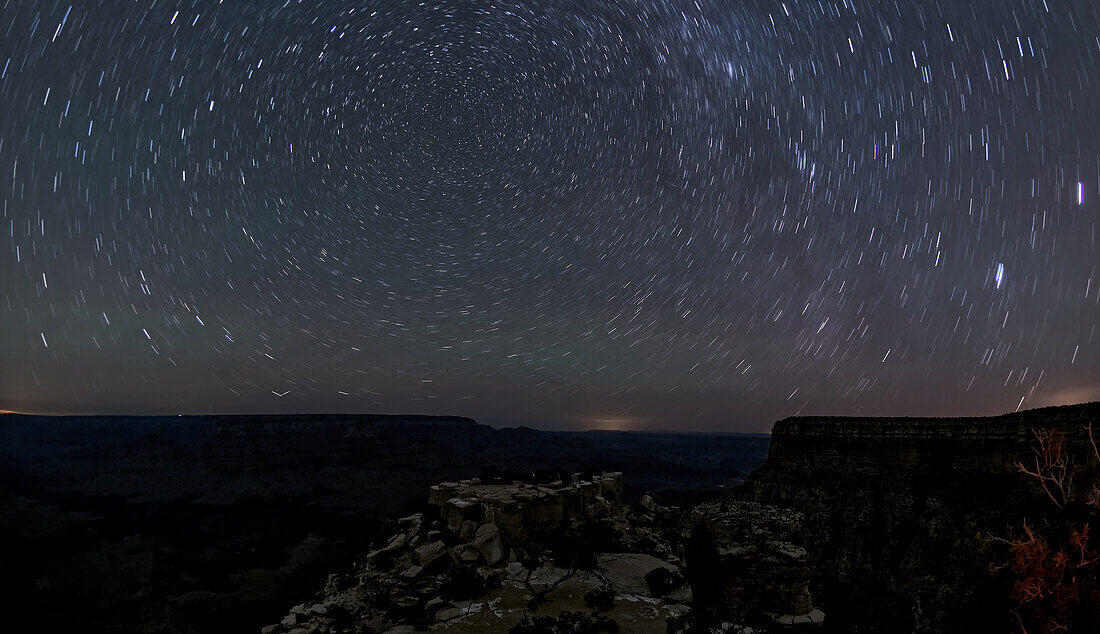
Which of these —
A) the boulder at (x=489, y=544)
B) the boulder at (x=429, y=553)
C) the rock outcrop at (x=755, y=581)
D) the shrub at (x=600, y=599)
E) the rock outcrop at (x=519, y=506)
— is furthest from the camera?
the rock outcrop at (x=755, y=581)

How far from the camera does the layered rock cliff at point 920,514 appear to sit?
94.5 feet

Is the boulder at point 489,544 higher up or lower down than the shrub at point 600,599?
higher up

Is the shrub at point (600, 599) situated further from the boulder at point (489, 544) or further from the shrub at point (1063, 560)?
the shrub at point (1063, 560)

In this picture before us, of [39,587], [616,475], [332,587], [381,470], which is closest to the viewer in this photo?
[332,587]

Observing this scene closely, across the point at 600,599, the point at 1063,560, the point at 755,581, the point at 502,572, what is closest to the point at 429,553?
the point at 502,572

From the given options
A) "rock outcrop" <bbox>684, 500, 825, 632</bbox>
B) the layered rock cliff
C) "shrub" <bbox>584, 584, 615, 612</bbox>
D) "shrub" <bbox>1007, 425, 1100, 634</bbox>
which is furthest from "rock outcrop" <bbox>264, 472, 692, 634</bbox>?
"shrub" <bbox>1007, 425, 1100, 634</bbox>

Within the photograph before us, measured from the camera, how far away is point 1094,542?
84.2ft

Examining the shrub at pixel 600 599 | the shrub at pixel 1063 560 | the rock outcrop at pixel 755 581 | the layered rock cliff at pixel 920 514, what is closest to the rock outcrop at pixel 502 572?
the shrub at pixel 600 599

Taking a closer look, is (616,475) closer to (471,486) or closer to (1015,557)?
(471,486)

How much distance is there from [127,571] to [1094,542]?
8356 centimetres

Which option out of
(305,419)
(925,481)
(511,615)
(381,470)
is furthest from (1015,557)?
(305,419)

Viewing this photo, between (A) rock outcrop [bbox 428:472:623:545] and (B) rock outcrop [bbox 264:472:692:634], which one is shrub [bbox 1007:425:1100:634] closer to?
(B) rock outcrop [bbox 264:472:692:634]

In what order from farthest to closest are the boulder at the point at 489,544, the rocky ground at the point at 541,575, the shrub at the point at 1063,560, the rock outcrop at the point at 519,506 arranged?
the rock outcrop at the point at 519,506 → the shrub at the point at 1063,560 → the boulder at the point at 489,544 → the rocky ground at the point at 541,575

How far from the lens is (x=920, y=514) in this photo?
35.1 meters
